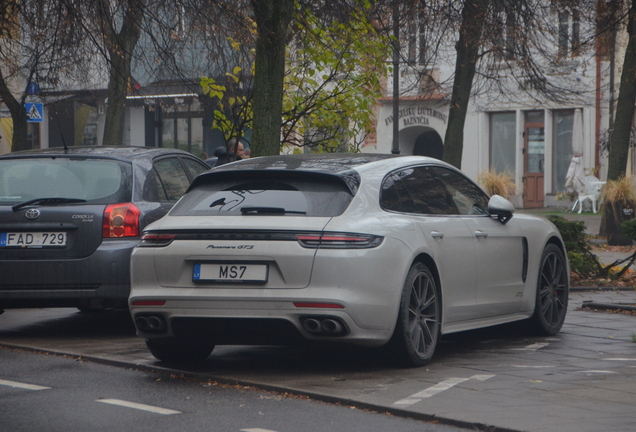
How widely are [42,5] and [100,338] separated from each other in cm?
495

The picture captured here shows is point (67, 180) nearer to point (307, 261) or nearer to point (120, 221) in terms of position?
point (120, 221)

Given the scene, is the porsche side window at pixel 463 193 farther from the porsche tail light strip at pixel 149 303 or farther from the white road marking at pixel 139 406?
Answer: the white road marking at pixel 139 406

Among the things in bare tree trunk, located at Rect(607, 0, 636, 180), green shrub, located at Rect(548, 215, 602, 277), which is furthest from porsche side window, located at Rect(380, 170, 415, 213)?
bare tree trunk, located at Rect(607, 0, 636, 180)

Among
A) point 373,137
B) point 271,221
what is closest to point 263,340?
point 271,221

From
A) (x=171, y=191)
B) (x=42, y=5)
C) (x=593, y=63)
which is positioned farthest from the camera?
(x=593, y=63)

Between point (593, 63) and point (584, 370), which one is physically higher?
point (593, 63)

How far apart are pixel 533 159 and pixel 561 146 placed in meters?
1.17

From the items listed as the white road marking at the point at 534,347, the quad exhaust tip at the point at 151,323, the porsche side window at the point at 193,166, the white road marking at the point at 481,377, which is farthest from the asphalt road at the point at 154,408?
the porsche side window at the point at 193,166

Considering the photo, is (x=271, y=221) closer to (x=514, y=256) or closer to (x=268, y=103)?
(x=514, y=256)

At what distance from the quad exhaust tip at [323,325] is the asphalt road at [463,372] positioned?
315 mm

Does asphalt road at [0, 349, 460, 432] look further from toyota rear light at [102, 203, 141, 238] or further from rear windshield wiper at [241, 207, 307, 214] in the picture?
toyota rear light at [102, 203, 141, 238]

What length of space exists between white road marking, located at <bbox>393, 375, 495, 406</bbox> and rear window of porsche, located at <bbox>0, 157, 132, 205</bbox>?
3.51 m

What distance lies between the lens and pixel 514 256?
855 centimetres

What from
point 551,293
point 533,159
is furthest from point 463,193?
point 533,159
